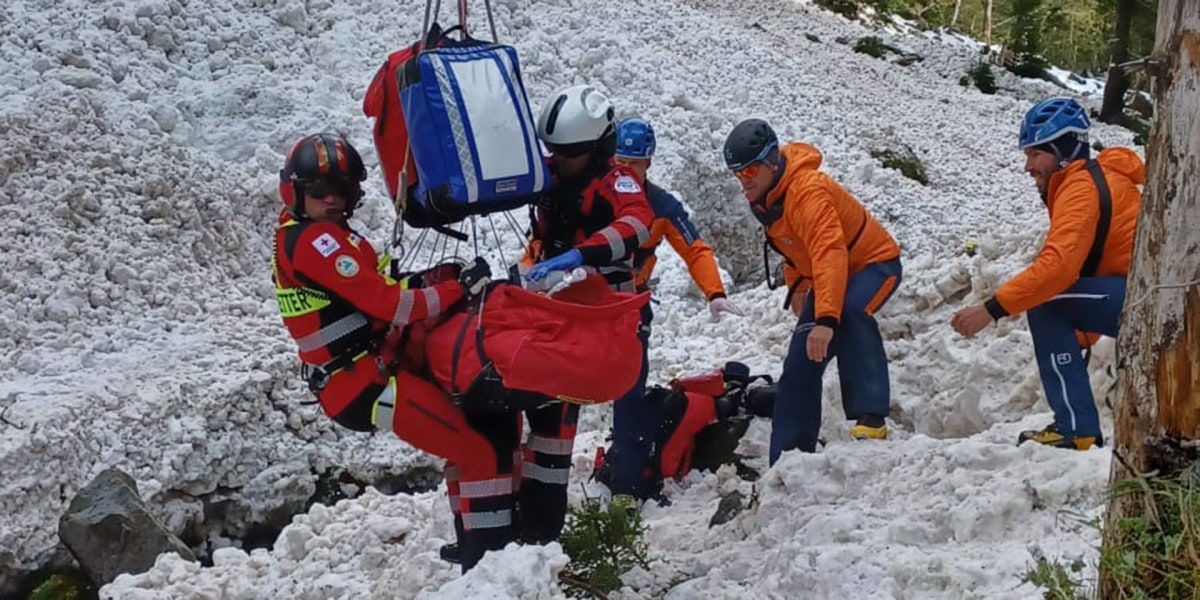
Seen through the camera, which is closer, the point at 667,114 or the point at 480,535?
the point at 480,535

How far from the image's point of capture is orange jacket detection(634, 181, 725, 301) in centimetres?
566

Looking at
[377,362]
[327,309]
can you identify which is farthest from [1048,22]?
[327,309]

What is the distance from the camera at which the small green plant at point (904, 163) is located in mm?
13883

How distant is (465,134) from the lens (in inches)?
157

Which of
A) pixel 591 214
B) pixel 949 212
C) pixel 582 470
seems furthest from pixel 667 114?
pixel 591 214

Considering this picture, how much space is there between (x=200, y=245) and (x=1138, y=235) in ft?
25.1

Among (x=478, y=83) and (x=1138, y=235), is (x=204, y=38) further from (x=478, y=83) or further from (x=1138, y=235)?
(x=1138, y=235)

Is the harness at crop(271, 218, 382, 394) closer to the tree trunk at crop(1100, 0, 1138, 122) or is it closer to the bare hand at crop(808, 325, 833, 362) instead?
the bare hand at crop(808, 325, 833, 362)

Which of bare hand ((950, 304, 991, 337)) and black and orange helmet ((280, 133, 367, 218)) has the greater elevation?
black and orange helmet ((280, 133, 367, 218))

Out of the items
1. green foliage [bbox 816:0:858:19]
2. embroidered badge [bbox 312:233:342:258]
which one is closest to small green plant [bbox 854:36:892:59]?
green foliage [bbox 816:0:858:19]

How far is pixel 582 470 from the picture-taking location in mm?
6156

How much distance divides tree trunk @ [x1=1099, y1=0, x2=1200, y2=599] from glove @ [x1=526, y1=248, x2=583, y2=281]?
1.95 meters

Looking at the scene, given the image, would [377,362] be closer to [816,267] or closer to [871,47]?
[816,267]

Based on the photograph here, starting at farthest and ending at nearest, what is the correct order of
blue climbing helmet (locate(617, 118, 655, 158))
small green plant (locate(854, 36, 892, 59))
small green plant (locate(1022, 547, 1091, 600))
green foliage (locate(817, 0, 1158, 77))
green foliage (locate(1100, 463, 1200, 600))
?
green foliage (locate(817, 0, 1158, 77)) < small green plant (locate(854, 36, 892, 59)) < blue climbing helmet (locate(617, 118, 655, 158)) < small green plant (locate(1022, 547, 1091, 600)) < green foliage (locate(1100, 463, 1200, 600))
